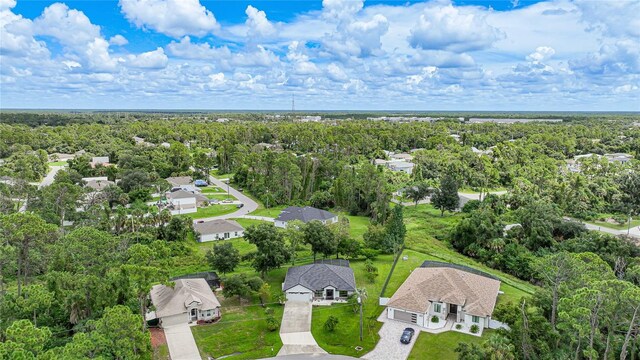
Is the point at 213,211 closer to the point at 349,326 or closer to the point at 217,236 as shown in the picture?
the point at 217,236

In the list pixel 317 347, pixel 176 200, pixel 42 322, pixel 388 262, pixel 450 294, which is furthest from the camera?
pixel 176 200

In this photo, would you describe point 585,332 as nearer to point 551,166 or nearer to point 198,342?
point 198,342

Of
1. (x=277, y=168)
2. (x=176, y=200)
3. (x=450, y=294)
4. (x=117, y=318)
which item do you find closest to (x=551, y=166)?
(x=277, y=168)

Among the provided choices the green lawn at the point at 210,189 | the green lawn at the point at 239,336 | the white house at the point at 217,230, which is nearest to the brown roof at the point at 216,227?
the white house at the point at 217,230

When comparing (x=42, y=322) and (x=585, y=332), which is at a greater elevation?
(x=585, y=332)

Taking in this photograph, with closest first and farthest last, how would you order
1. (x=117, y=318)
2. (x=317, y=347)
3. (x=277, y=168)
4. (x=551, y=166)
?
(x=117, y=318), (x=317, y=347), (x=277, y=168), (x=551, y=166)

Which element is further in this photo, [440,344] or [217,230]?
[217,230]

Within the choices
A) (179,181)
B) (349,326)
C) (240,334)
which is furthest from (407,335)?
(179,181)

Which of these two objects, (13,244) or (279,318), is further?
(279,318)
